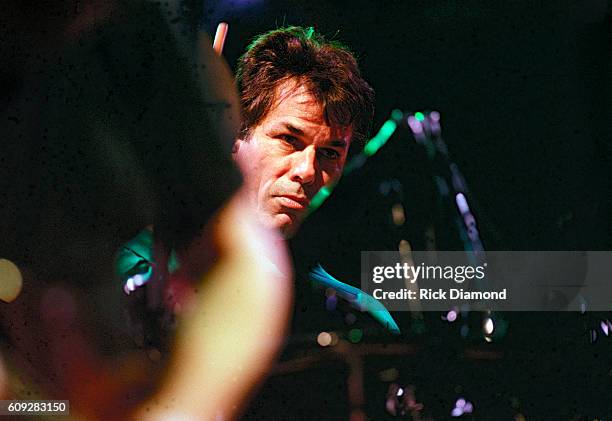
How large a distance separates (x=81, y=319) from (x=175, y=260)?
0.37 meters

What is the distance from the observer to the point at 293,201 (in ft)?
7.46

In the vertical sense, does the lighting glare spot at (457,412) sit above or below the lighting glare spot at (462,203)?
below

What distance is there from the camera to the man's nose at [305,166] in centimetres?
226

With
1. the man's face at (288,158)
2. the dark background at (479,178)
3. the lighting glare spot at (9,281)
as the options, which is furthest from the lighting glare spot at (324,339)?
the lighting glare spot at (9,281)

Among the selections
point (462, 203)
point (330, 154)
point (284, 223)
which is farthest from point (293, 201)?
point (462, 203)

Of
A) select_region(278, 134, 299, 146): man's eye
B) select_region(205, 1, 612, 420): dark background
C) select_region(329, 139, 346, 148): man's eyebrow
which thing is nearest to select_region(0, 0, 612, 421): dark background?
select_region(205, 1, 612, 420): dark background

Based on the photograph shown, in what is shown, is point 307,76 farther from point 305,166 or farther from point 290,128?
point 305,166

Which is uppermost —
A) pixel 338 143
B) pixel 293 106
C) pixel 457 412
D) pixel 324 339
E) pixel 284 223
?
pixel 293 106

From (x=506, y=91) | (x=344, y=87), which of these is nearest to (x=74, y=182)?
(x=344, y=87)

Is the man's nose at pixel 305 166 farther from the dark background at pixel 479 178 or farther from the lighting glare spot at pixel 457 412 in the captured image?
the lighting glare spot at pixel 457 412

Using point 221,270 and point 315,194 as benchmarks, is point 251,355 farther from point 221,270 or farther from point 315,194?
point 315,194

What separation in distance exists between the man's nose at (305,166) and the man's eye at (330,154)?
0.04 meters

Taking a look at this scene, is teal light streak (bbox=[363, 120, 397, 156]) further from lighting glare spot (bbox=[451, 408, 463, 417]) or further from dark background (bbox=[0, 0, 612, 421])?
lighting glare spot (bbox=[451, 408, 463, 417])

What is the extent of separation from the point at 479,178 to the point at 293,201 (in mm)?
651
